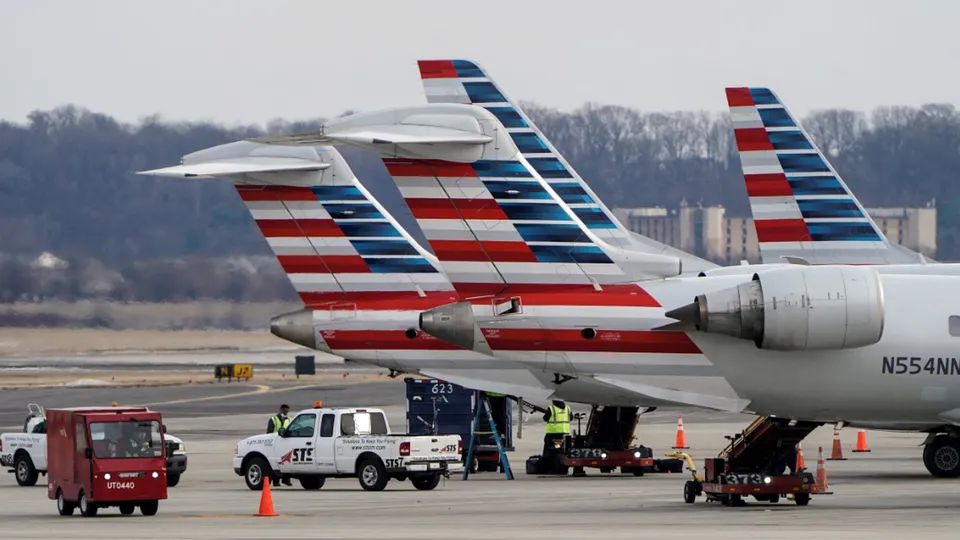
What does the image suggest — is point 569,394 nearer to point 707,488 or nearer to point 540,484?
point 540,484

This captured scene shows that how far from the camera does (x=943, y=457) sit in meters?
39.7

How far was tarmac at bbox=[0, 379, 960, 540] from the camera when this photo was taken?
89.5 feet

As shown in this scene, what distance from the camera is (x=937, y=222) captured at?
3730 inches

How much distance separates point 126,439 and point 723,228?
73439 mm

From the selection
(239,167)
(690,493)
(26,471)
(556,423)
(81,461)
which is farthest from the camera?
(556,423)

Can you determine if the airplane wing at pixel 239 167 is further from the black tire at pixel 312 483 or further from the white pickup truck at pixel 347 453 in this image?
the black tire at pixel 312 483

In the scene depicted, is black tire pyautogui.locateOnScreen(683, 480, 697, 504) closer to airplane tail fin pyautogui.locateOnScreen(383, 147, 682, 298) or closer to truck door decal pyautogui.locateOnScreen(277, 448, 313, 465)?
airplane tail fin pyautogui.locateOnScreen(383, 147, 682, 298)

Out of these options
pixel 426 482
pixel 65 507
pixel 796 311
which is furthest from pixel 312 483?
pixel 796 311

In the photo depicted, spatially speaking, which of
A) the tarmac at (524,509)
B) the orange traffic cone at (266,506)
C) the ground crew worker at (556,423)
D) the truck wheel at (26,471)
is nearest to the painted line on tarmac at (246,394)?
the tarmac at (524,509)

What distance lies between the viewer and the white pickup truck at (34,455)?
40.8 meters

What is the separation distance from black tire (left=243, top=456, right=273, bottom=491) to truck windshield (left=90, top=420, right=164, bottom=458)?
23.2 feet

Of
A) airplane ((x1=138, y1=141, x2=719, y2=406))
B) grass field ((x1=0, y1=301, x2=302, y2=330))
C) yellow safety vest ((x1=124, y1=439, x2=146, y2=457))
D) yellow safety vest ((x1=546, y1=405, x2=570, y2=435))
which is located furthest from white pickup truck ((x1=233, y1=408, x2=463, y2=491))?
grass field ((x1=0, y1=301, x2=302, y2=330))

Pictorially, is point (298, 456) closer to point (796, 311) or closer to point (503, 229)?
point (503, 229)

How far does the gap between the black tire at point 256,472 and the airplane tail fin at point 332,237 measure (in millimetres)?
4824
